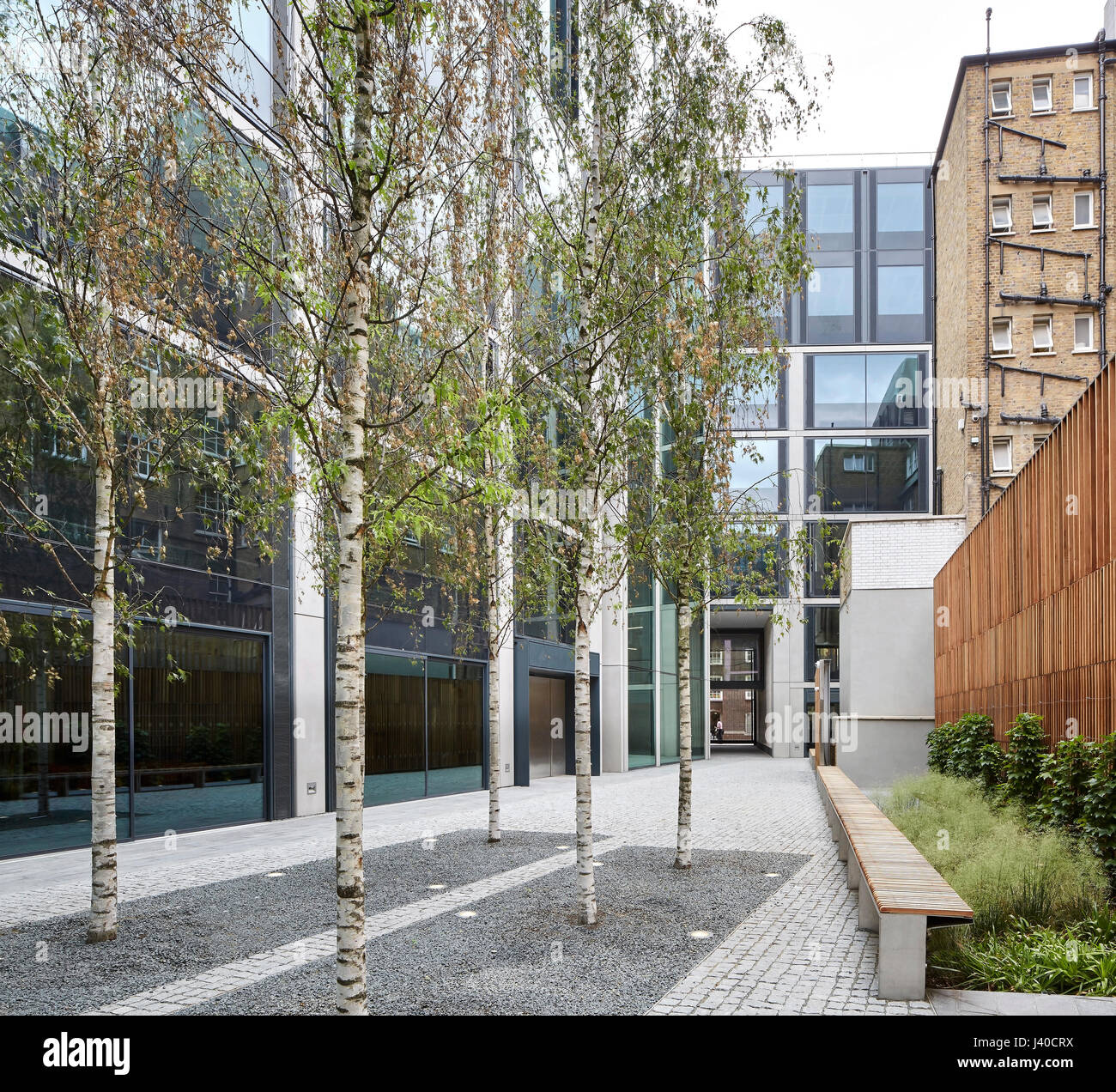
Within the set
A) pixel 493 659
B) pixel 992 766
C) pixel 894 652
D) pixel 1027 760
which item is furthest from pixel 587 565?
pixel 894 652

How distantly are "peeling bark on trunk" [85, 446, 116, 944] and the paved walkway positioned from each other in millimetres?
1187

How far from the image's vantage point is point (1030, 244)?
1138 inches

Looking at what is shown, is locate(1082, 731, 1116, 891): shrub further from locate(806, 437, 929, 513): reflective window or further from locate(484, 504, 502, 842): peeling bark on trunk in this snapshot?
locate(806, 437, 929, 513): reflective window

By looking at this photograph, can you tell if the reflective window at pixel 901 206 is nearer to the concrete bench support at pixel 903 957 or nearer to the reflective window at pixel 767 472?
the reflective window at pixel 767 472

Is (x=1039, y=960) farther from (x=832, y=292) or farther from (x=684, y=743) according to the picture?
(x=832, y=292)

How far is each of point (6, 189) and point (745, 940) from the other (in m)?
8.29

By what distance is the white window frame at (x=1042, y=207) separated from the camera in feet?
94.7

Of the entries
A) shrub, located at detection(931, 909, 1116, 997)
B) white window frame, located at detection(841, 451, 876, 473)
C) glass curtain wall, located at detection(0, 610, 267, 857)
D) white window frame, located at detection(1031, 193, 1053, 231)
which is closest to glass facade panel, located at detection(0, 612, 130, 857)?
glass curtain wall, located at detection(0, 610, 267, 857)

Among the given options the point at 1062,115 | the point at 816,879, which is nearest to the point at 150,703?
the point at 816,879

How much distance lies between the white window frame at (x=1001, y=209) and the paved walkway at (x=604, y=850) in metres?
17.2

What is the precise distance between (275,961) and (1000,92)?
30.7m

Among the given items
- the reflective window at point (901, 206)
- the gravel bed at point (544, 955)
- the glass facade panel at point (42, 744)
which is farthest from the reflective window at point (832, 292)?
the glass facade panel at point (42, 744)

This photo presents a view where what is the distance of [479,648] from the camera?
71.0ft

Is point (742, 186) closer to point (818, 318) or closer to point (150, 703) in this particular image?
point (150, 703)
